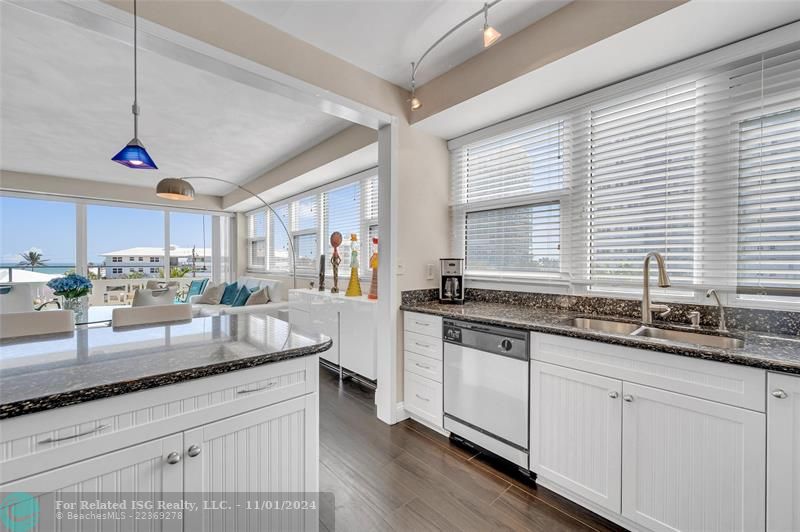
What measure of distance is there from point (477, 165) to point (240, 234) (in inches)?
246

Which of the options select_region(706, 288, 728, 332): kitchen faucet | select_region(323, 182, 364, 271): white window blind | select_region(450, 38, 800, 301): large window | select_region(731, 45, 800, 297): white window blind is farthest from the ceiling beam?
select_region(706, 288, 728, 332): kitchen faucet

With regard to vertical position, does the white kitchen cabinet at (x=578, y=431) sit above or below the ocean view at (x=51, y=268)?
below

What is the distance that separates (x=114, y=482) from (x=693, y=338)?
249 cm

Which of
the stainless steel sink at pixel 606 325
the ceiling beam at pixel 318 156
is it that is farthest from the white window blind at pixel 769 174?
the ceiling beam at pixel 318 156

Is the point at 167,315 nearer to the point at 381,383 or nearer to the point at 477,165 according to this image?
the point at 381,383

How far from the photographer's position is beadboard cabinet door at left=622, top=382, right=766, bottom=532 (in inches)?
48.9

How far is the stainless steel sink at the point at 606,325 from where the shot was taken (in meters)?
1.93

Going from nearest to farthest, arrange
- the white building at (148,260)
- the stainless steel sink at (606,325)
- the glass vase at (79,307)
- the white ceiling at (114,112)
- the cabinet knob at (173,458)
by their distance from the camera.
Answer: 1. the cabinet knob at (173,458)
2. the stainless steel sink at (606,325)
3. the white ceiling at (114,112)
4. the glass vase at (79,307)
5. the white building at (148,260)

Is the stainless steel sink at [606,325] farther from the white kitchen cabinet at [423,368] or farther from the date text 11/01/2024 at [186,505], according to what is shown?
the date text 11/01/2024 at [186,505]

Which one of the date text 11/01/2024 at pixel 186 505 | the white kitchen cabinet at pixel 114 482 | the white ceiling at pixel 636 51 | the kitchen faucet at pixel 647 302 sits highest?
the white ceiling at pixel 636 51

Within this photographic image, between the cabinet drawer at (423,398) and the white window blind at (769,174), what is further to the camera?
the cabinet drawer at (423,398)

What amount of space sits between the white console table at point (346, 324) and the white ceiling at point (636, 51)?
6.37 feet

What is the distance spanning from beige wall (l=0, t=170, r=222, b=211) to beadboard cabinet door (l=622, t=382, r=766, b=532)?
7.80 m

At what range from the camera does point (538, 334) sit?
1852mm
